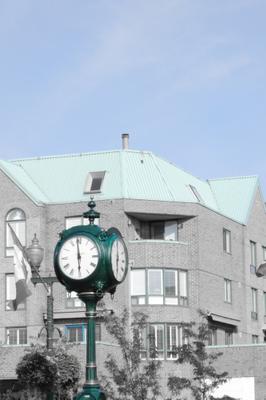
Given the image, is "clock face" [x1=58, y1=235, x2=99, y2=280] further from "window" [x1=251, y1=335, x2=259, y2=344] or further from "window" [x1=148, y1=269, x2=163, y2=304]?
"window" [x1=251, y1=335, x2=259, y2=344]

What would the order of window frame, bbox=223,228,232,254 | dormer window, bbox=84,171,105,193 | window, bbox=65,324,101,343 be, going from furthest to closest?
window frame, bbox=223,228,232,254 < dormer window, bbox=84,171,105,193 < window, bbox=65,324,101,343

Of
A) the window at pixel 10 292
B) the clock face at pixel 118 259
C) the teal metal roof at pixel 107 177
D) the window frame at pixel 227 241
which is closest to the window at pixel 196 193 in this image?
the teal metal roof at pixel 107 177

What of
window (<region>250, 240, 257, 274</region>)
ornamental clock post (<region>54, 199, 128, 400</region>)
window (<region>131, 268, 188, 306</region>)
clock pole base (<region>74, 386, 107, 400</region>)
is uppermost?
window (<region>250, 240, 257, 274</region>)

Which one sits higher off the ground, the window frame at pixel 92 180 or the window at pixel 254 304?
the window frame at pixel 92 180

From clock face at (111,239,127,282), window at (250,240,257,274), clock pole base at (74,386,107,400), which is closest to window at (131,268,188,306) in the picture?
window at (250,240,257,274)

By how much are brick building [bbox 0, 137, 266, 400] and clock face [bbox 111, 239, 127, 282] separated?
35898 mm

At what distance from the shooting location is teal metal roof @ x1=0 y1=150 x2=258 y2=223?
57.6 metres

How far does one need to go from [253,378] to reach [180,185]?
11.8 m

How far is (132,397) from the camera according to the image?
105ft

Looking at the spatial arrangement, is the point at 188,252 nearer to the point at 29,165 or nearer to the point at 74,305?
the point at 74,305

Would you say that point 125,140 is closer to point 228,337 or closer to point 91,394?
point 228,337

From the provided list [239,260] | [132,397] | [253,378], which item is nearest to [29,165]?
[239,260]

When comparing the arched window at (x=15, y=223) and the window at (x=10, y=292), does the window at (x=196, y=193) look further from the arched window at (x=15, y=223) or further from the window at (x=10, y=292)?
the window at (x=10, y=292)

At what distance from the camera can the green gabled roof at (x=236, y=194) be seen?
65.5 m
